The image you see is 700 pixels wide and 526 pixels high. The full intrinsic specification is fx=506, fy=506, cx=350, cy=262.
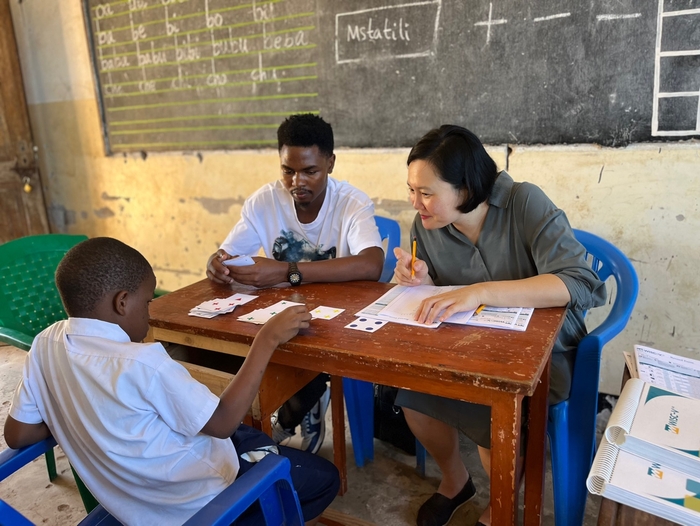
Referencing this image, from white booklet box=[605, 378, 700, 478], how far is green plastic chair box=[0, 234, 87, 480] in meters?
2.19

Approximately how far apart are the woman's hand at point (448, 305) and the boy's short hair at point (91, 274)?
738mm

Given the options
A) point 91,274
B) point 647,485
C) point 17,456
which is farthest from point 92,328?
point 647,485

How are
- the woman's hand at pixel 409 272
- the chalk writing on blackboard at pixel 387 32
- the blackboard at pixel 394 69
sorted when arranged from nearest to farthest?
the woman's hand at pixel 409 272 < the blackboard at pixel 394 69 < the chalk writing on blackboard at pixel 387 32

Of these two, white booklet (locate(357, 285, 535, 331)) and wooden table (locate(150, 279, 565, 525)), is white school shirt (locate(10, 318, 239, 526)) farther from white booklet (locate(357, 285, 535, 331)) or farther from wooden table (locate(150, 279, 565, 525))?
white booklet (locate(357, 285, 535, 331))

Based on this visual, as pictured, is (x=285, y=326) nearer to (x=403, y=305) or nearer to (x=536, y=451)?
(x=403, y=305)

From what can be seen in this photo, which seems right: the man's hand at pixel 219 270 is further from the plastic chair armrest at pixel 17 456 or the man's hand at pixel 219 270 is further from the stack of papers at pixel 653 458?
the stack of papers at pixel 653 458

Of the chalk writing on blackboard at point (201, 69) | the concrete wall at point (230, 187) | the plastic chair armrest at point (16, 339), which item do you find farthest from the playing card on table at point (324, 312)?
the chalk writing on blackboard at point (201, 69)

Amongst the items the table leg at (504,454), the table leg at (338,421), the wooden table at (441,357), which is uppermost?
the wooden table at (441,357)

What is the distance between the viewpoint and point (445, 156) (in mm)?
1533

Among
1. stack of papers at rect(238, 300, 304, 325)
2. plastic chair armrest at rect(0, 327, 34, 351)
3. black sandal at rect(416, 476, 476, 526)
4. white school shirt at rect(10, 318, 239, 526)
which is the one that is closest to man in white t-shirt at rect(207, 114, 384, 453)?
stack of papers at rect(238, 300, 304, 325)

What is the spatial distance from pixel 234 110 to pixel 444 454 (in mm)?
2360

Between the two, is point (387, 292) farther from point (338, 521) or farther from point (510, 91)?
point (510, 91)

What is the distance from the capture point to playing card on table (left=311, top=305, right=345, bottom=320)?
1.47m

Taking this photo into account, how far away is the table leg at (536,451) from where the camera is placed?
143 centimetres
